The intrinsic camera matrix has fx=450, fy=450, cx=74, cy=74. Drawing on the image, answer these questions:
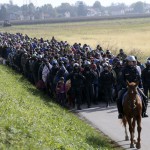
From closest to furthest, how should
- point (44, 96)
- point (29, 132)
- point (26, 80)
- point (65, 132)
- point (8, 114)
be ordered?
1. point (29, 132)
2. point (8, 114)
3. point (65, 132)
4. point (44, 96)
5. point (26, 80)

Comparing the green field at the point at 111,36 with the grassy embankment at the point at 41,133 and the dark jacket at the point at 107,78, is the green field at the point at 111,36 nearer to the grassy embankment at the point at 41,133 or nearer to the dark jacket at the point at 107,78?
the dark jacket at the point at 107,78

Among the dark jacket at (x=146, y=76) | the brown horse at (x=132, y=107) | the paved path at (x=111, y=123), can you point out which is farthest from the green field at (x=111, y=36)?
the brown horse at (x=132, y=107)

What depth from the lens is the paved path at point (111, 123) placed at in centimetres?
1348

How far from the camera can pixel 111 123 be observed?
52.1 ft

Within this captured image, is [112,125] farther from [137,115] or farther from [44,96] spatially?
[44,96]

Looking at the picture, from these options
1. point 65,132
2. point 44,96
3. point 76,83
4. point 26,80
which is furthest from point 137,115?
point 26,80

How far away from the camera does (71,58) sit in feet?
72.3

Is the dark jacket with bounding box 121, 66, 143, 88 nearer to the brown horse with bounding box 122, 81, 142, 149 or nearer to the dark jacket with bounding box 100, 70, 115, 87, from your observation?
the brown horse with bounding box 122, 81, 142, 149

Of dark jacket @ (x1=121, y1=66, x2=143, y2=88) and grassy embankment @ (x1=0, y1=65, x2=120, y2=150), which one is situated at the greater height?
dark jacket @ (x1=121, y1=66, x2=143, y2=88)

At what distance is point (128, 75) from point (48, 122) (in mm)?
3367

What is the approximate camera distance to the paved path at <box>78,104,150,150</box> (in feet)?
44.2

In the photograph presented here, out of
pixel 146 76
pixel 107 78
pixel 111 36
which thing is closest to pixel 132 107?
pixel 107 78

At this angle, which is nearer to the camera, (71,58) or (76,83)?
(76,83)

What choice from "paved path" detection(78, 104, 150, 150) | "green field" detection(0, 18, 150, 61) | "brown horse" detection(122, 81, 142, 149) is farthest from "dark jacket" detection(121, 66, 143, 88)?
"green field" detection(0, 18, 150, 61)
